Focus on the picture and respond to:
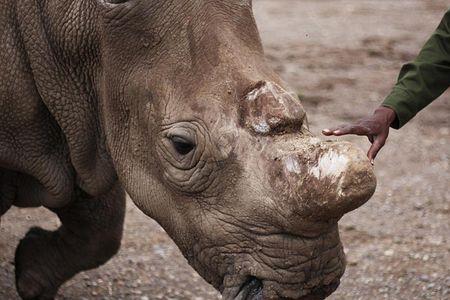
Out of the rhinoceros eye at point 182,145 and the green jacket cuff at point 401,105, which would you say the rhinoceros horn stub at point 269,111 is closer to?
the rhinoceros eye at point 182,145

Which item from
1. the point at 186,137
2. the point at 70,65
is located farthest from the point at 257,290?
the point at 70,65

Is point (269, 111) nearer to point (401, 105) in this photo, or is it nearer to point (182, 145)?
point (182, 145)

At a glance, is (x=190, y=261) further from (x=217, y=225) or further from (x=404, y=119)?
(x=404, y=119)

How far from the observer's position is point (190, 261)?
4.39 meters

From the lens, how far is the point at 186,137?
4.20 meters

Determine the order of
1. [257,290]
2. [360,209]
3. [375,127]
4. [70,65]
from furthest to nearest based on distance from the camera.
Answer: [360,209] → [375,127] → [70,65] → [257,290]

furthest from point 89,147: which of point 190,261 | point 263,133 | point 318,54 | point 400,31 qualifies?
point 400,31

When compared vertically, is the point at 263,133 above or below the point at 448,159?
above

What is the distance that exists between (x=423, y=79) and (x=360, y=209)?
101 inches

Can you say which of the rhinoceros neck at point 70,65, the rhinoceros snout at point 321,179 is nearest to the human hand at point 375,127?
the rhinoceros snout at point 321,179

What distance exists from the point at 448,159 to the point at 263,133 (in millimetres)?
5048

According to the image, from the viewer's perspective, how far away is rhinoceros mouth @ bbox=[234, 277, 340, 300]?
4102 mm

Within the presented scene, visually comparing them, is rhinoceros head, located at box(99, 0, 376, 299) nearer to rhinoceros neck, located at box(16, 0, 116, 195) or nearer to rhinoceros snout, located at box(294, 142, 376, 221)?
rhinoceros snout, located at box(294, 142, 376, 221)

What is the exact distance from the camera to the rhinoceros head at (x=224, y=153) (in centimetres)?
390
